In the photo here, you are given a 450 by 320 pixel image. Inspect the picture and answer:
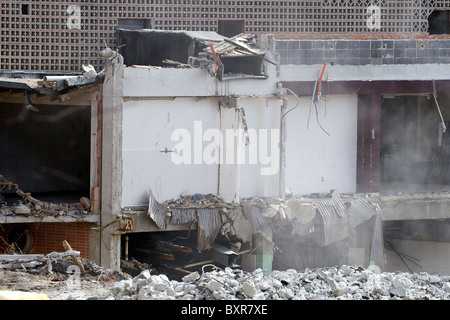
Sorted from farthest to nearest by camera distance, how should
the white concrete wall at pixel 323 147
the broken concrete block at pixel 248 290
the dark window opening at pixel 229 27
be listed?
the dark window opening at pixel 229 27 → the white concrete wall at pixel 323 147 → the broken concrete block at pixel 248 290

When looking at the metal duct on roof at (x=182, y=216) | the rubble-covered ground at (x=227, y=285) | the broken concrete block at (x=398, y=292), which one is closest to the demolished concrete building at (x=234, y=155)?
the metal duct on roof at (x=182, y=216)

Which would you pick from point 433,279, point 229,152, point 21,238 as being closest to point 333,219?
point 229,152

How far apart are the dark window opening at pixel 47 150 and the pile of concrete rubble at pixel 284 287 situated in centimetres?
782

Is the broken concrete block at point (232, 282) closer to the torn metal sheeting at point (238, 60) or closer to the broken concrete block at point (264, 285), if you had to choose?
the broken concrete block at point (264, 285)

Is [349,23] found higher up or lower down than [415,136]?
higher up

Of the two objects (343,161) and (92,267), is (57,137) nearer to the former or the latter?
(343,161)

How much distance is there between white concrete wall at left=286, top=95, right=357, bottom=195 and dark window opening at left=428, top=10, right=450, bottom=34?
23.1 feet

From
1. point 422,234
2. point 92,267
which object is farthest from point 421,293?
point 422,234

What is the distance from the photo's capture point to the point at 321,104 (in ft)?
63.4

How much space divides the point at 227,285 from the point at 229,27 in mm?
12900

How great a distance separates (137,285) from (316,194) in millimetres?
8986

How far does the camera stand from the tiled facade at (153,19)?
70.3ft

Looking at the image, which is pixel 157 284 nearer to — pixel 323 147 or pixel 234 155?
pixel 234 155

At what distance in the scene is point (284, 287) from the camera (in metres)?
11.4
